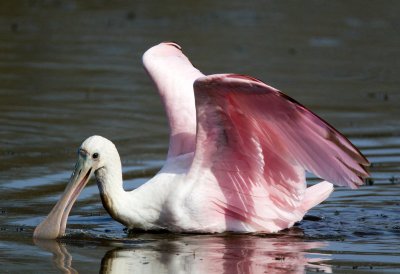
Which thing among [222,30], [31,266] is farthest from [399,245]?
[222,30]

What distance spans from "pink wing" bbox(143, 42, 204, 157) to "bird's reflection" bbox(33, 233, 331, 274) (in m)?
1.03

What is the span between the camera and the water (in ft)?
26.0

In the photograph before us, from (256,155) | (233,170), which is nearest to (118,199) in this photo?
(233,170)

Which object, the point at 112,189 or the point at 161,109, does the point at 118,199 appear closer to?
the point at 112,189

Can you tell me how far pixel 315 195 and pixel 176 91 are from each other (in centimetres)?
144

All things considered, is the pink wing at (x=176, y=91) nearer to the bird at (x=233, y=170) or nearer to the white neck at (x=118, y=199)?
the bird at (x=233, y=170)

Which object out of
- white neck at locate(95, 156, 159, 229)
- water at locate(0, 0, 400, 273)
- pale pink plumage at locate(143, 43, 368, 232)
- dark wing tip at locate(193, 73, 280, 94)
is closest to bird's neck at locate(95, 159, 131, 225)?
white neck at locate(95, 156, 159, 229)

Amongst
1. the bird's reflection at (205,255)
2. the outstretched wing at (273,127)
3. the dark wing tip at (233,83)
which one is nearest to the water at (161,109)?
the bird's reflection at (205,255)

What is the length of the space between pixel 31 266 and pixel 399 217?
2.90 meters

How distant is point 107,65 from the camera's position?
1638 centimetres

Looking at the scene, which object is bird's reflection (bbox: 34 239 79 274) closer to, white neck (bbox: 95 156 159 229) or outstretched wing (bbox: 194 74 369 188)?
white neck (bbox: 95 156 159 229)

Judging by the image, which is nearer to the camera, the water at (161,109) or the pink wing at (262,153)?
the water at (161,109)

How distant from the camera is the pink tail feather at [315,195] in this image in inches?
355

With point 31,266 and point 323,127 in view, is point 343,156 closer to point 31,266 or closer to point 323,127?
point 323,127
